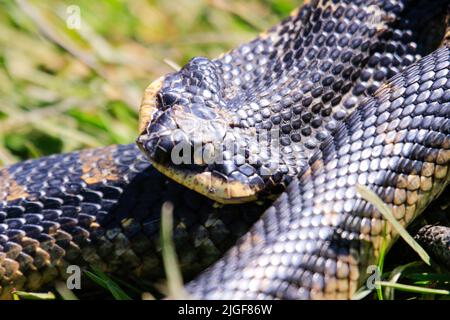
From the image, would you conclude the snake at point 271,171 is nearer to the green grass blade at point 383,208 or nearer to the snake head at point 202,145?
the snake head at point 202,145

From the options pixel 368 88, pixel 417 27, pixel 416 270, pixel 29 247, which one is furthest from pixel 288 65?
pixel 29 247

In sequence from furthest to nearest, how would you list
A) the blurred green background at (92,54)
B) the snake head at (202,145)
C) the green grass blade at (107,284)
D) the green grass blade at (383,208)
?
the blurred green background at (92,54), the green grass blade at (107,284), the snake head at (202,145), the green grass blade at (383,208)

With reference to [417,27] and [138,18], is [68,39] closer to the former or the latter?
[138,18]

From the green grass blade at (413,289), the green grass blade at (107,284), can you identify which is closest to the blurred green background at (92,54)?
the green grass blade at (107,284)

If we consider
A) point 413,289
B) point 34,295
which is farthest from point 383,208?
point 34,295

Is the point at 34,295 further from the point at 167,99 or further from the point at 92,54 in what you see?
the point at 92,54
